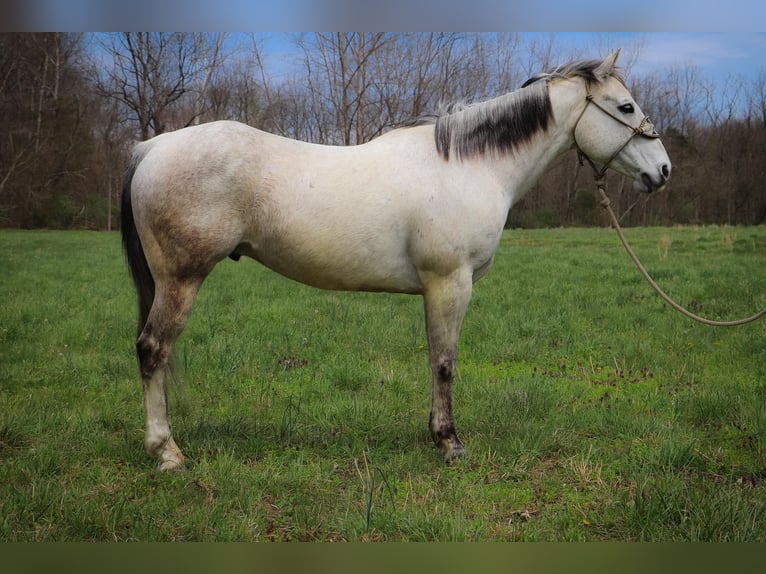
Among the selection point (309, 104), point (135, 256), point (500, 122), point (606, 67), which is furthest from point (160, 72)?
point (606, 67)

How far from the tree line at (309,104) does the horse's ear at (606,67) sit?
528mm

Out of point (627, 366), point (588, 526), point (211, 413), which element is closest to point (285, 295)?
point (211, 413)

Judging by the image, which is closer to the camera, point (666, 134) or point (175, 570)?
point (175, 570)

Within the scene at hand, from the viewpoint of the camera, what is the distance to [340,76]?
3443mm

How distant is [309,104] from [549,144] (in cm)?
158

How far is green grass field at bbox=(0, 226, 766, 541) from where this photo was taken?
2131 mm

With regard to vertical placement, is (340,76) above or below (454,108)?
above

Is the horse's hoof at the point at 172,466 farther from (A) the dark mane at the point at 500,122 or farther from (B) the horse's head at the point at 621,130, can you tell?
(B) the horse's head at the point at 621,130

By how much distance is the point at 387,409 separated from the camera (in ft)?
9.82

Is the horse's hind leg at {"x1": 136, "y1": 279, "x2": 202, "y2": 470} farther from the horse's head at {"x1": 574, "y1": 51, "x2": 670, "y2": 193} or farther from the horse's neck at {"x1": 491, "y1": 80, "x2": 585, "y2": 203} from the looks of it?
the horse's head at {"x1": 574, "y1": 51, "x2": 670, "y2": 193}

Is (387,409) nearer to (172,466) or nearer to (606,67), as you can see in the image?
(172,466)

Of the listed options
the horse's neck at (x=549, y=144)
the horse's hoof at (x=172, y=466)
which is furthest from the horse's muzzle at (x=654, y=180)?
the horse's hoof at (x=172, y=466)
